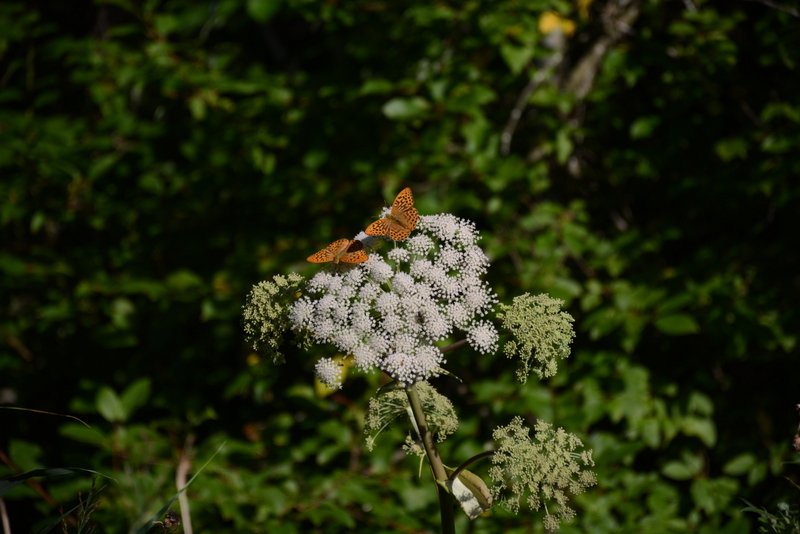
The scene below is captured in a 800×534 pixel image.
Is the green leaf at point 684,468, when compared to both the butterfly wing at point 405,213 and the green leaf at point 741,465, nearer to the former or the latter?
the green leaf at point 741,465

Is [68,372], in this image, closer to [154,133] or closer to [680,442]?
[154,133]

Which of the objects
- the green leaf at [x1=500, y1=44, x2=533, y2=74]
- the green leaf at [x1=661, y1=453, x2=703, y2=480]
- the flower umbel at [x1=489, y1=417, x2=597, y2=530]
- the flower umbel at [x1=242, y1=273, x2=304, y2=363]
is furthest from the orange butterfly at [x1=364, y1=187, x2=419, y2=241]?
the green leaf at [x1=661, y1=453, x2=703, y2=480]

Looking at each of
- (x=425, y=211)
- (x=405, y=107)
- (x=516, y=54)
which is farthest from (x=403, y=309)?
(x=516, y=54)

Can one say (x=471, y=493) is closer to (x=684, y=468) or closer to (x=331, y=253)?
(x=331, y=253)

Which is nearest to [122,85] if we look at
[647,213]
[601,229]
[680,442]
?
[601,229]

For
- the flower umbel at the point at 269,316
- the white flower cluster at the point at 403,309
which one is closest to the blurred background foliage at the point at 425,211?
the flower umbel at the point at 269,316

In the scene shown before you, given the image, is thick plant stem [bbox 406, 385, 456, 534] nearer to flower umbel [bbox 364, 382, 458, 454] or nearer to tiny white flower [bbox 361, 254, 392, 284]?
flower umbel [bbox 364, 382, 458, 454]

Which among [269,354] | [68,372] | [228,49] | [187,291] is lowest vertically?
[68,372]
